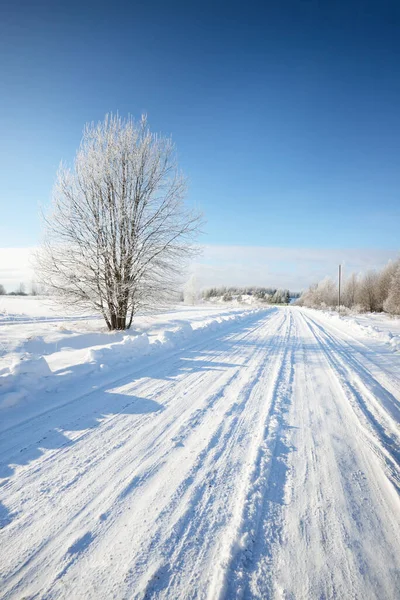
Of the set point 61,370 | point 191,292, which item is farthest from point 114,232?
point 191,292

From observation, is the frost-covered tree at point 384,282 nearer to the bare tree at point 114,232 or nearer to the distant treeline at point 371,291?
the distant treeline at point 371,291

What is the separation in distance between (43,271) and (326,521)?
11.1 meters

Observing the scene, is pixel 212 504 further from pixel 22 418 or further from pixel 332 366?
pixel 332 366

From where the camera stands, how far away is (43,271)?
10078mm

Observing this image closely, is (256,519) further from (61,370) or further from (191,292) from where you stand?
(191,292)

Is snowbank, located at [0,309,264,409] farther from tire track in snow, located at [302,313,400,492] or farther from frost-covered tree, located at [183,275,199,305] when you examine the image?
frost-covered tree, located at [183,275,199,305]

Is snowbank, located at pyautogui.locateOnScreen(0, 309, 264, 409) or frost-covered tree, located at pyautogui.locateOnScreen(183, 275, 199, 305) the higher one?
frost-covered tree, located at pyautogui.locateOnScreen(183, 275, 199, 305)

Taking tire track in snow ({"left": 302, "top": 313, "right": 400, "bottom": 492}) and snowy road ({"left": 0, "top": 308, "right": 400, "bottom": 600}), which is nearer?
snowy road ({"left": 0, "top": 308, "right": 400, "bottom": 600})

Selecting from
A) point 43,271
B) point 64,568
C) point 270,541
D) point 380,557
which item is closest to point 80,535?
point 64,568

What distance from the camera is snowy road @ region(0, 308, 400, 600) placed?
1492 mm

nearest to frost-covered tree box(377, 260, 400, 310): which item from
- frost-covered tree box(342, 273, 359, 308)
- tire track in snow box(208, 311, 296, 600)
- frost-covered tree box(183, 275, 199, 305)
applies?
frost-covered tree box(342, 273, 359, 308)

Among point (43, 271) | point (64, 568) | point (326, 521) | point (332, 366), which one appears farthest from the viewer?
point (43, 271)

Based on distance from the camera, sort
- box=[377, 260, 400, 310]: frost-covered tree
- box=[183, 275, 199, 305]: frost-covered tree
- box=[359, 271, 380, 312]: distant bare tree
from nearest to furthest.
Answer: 1. box=[377, 260, 400, 310]: frost-covered tree
2. box=[359, 271, 380, 312]: distant bare tree
3. box=[183, 275, 199, 305]: frost-covered tree

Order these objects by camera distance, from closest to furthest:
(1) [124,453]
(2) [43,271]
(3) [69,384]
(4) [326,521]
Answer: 1. (4) [326,521]
2. (1) [124,453]
3. (3) [69,384]
4. (2) [43,271]
